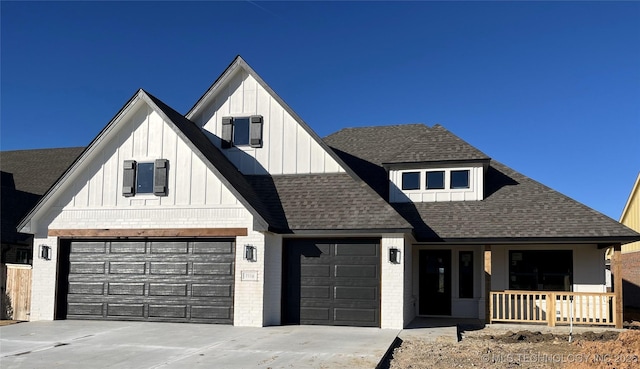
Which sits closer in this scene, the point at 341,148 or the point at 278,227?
the point at 278,227

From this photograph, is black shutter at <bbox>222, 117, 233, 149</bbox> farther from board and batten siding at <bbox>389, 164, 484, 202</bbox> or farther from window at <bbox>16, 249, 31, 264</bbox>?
window at <bbox>16, 249, 31, 264</bbox>

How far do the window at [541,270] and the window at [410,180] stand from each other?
3779 millimetres

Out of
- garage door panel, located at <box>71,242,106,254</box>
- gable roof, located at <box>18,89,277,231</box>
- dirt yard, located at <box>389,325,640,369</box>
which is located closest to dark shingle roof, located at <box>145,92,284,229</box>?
gable roof, located at <box>18,89,277,231</box>

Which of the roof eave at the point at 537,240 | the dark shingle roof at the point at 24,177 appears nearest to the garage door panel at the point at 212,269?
the roof eave at the point at 537,240

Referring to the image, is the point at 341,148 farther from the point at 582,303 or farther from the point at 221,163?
the point at 582,303

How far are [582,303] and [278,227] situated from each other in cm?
949

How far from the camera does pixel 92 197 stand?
16391 millimetres

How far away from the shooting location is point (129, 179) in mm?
16094

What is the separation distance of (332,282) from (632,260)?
20.4 m

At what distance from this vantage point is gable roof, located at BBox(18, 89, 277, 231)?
593 inches

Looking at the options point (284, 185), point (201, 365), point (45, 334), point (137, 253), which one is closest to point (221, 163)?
point (284, 185)

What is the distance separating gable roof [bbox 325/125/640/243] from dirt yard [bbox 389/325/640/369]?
3.09m

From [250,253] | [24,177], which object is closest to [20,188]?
[24,177]

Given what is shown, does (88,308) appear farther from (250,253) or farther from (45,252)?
(250,253)
